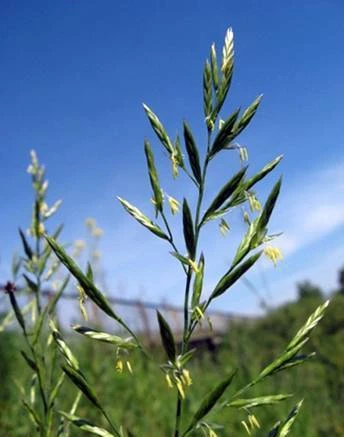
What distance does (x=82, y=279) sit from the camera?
0.80m

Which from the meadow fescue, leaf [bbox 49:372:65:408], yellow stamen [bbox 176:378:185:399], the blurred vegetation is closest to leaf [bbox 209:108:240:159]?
the meadow fescue

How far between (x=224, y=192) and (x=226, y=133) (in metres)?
0.09

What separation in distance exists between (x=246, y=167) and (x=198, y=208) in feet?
0.32

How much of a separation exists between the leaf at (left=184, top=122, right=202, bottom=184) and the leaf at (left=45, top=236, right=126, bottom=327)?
215 millimetres

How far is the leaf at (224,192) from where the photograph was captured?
2.89 feet

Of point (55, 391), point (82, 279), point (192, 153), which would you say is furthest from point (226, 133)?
point (55, 391)

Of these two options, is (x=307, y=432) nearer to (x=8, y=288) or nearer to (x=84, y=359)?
(x=84, y=359)

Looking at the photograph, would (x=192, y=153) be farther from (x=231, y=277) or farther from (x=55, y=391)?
(x=55, y=391)

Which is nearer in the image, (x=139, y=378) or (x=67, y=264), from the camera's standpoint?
(x=67, y=264)

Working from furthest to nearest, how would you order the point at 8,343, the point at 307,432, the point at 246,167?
the point at 8,343 < the point at 307,432 < the point at 246,167

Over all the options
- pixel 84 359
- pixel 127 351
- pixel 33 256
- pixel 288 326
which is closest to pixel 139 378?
pixel 84 359

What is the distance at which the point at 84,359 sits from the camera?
602 centimetres

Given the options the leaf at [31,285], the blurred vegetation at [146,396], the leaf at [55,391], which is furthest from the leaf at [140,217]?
the blurred vegetation at [146,396]

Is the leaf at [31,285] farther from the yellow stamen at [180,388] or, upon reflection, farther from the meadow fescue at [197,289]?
the yellow stamen at [180,388]
